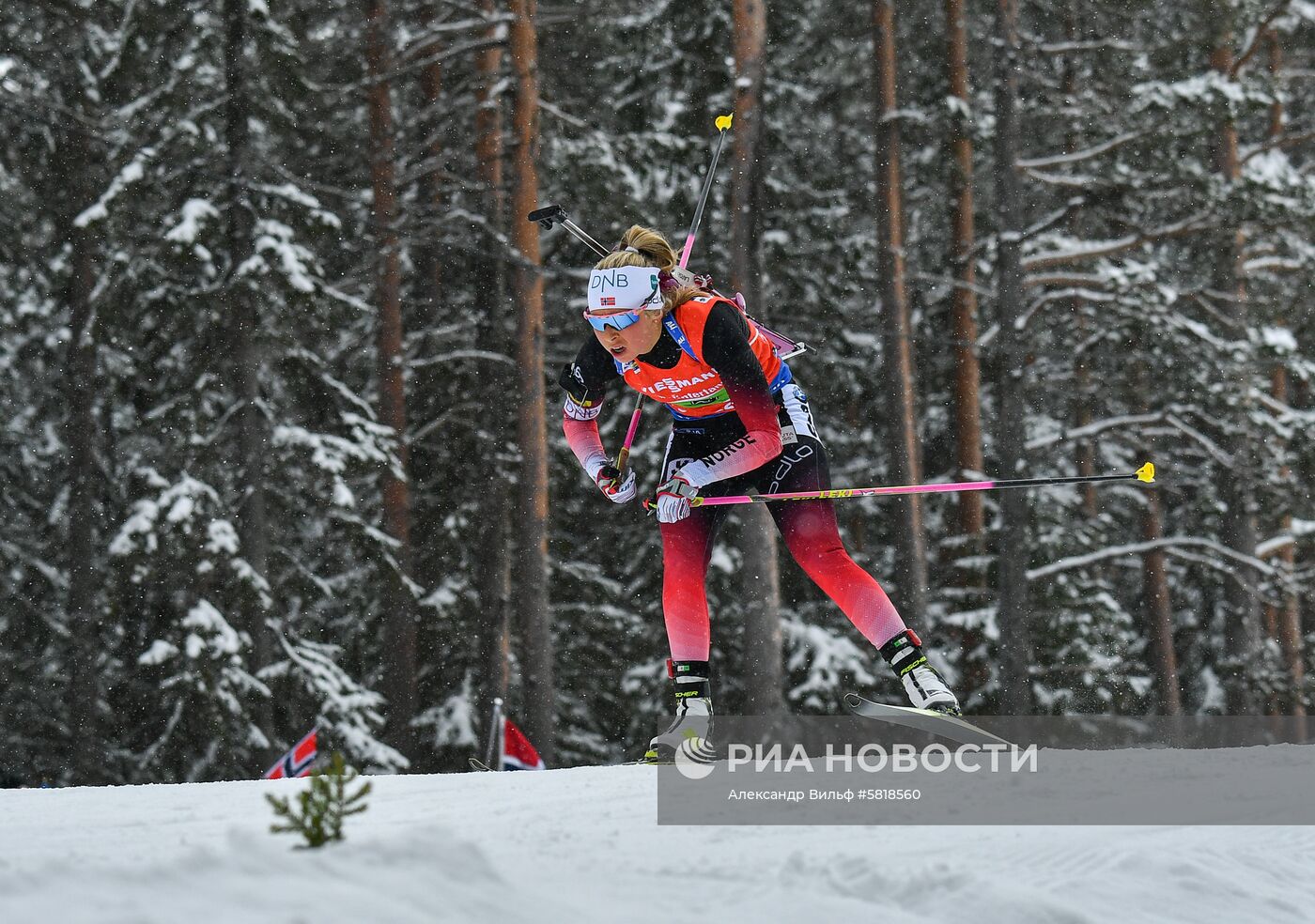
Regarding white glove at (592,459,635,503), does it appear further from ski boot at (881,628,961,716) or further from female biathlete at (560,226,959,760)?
ski boot at (881,628,961,716)

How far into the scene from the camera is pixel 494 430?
17594 mm

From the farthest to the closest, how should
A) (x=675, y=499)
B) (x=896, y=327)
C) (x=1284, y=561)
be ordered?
1. (x=1284, y=561)
2. (x=896, y=327)
3. (x=675, y=499)

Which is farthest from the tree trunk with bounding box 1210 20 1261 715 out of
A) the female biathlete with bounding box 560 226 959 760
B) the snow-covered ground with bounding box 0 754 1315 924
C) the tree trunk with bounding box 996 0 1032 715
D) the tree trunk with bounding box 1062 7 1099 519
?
the snow-covered ground with bounding box 0 754 1315 924

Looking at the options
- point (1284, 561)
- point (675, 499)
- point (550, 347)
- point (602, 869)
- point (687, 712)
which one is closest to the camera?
point (602, 869)

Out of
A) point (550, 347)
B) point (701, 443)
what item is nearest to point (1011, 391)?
point (550, 347)

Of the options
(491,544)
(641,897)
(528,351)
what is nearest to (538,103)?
(528,351)

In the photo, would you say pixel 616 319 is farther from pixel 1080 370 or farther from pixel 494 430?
pixel 1080 370

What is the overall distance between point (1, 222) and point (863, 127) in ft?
41.9

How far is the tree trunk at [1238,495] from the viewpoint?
15.7m

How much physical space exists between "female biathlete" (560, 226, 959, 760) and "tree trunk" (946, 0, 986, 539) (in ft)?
40.5

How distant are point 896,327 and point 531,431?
492 cm

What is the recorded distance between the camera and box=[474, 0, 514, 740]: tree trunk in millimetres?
15609

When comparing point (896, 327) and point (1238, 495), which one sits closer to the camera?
point (1238, 495)

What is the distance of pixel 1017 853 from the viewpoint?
3.71 meters
